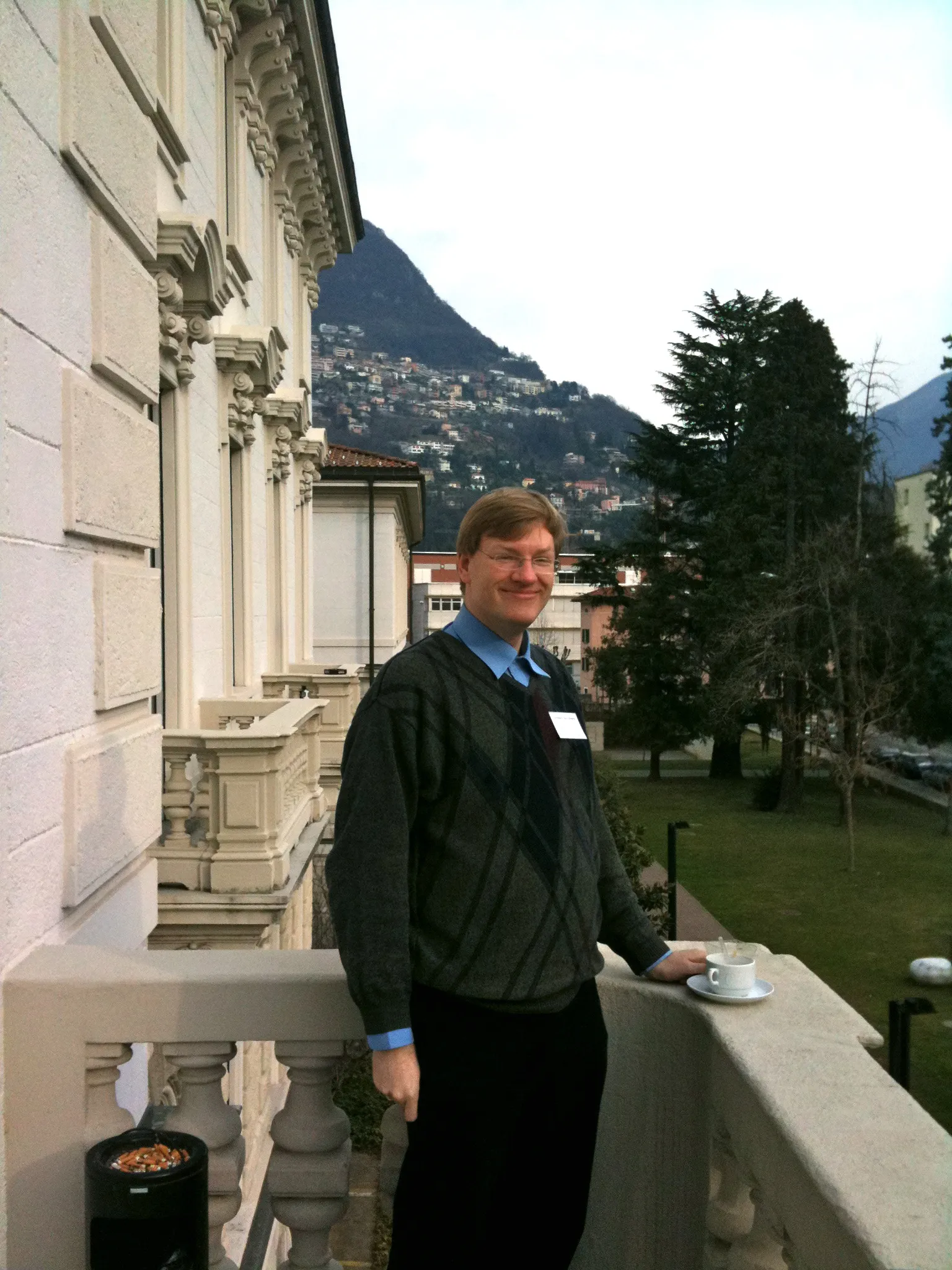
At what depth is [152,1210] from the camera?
2.44 m

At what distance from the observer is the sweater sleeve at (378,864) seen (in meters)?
2.30

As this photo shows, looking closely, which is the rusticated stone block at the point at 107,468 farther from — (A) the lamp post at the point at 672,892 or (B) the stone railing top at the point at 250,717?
(A) the lamp post at the point at 672,892

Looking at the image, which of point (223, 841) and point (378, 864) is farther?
point (223, 841)

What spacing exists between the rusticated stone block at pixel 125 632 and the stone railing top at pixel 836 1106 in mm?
1596

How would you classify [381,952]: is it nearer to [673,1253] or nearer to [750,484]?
Result: [673,1253]

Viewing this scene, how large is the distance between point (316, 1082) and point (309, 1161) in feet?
0.59

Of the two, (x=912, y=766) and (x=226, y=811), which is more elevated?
(x=226, y=811)

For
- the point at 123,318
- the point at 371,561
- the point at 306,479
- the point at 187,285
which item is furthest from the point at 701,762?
the point at 123,318

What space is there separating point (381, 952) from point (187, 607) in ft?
25.1

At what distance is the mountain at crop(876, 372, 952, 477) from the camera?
48.0 m

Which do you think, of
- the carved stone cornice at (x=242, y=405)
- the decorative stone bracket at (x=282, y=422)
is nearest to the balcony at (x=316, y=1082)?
the carved stone cornice at (x=242, y=405)

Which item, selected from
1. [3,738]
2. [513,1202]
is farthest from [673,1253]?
[3,738]

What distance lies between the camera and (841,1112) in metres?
2.15

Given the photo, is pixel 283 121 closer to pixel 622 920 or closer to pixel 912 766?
pixel 622 920
